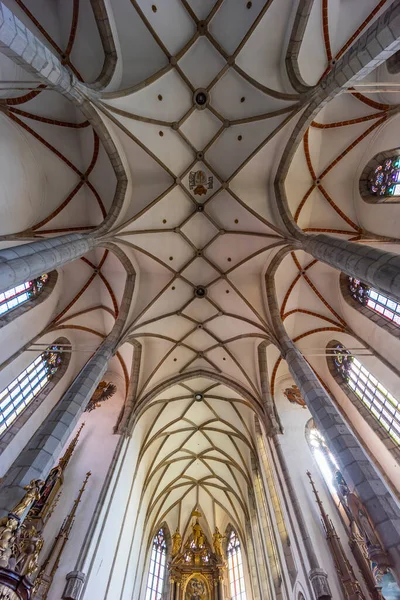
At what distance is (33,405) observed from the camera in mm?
11875

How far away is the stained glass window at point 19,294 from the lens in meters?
11.1

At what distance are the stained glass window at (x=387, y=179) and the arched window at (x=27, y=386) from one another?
503 inches

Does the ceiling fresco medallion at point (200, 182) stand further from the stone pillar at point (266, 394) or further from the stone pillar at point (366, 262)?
the stone pillar at point (266, 394)

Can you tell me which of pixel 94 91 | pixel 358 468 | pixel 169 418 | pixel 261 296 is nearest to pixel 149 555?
pixel 169 418

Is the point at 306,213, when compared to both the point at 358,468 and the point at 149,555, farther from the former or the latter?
the point at 149,555

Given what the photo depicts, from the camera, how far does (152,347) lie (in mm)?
16344

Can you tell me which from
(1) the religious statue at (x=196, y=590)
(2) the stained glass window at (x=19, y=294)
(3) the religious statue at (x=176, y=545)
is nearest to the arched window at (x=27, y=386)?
(2) the stained glass window at (x=19, y=294)

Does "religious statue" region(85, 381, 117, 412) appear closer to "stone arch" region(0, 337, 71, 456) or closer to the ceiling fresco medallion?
"stone arch" region(0, 337, 71, 456)

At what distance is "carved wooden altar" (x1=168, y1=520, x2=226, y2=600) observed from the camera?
52.3 ft

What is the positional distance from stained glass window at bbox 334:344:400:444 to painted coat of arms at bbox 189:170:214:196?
826 cm

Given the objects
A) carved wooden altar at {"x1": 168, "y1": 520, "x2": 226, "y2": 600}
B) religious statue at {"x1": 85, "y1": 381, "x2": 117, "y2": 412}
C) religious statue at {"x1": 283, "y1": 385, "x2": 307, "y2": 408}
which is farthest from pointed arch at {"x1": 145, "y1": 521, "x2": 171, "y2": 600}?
religious statue at {"x1": 283, "y1": 385, "x2": 307, "y2": 408}

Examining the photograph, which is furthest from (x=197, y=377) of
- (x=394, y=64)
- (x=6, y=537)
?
(x=394, y=64)

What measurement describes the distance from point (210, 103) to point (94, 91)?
14.5 ft

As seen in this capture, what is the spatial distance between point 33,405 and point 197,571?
13.1 meters
